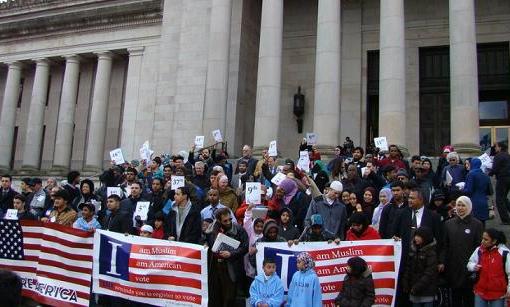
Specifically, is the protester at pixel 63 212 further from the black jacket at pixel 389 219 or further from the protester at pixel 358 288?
the black jacket at pixel 389 219

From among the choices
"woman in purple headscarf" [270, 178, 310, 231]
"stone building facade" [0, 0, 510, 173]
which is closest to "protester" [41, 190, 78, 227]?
"woman in purple headscarf" [270, 178, 310, 231]

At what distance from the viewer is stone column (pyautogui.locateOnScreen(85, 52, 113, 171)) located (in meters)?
33.3

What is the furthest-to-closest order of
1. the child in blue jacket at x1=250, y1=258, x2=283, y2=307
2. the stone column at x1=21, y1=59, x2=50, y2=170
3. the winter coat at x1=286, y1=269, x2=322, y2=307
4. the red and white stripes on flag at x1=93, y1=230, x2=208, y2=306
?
the stone column at x1=21, y1=59, x2=50, y2=170, the red and white stripes on flag at x1=93, y1=230, x2=208, y2=306, the child in blue jacket at x1=250, y1=258, x2=283, y2=307, the winter coat at x1=286, y1=269, x2=322, y2=307

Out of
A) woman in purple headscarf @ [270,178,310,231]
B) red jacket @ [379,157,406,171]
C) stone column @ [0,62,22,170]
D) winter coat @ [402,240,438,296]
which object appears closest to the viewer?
winter coat @ [402,240,438,296]

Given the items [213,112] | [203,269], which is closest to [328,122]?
[213,112]

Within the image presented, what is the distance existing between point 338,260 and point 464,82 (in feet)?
47.6

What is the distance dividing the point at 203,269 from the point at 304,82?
21038 millimetres

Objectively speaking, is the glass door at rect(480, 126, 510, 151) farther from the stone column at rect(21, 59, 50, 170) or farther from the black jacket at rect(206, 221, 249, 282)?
the stone column at rect(21, 59, 50, 170)

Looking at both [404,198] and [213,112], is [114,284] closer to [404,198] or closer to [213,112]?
[404,198]

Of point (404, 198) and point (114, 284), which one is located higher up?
point (404, 198)

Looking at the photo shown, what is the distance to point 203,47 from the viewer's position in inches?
1106

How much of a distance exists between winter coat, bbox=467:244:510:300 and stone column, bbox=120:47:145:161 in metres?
25.7

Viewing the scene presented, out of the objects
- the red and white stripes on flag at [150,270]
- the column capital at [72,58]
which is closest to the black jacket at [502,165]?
the red and white stripes on flag at [150,270]

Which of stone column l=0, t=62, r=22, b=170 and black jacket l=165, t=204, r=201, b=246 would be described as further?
stone column l=0, t=62, r=22, b=170
